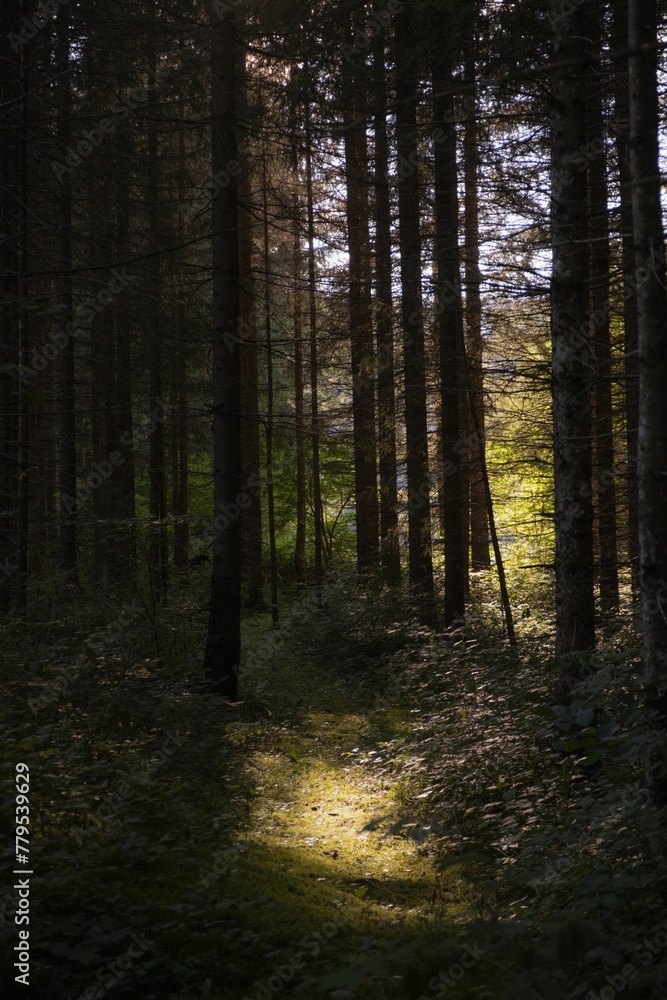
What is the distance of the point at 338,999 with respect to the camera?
374 cm

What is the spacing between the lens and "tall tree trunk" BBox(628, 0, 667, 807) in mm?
4621

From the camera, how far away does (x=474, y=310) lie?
1180 centimetres

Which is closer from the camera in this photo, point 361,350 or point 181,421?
point 361,350

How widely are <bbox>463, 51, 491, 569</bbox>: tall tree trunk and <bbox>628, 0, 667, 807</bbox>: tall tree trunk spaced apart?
2175 mm

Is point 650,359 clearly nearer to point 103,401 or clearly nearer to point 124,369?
point 124,369

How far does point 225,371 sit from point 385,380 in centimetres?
490

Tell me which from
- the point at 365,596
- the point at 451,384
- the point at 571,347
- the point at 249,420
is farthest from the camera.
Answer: the point at 249,420

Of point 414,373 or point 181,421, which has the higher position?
point 414,373

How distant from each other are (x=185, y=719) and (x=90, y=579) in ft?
22.8

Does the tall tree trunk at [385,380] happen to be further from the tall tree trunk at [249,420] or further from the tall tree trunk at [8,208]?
the tall tree trunk at [8,208]

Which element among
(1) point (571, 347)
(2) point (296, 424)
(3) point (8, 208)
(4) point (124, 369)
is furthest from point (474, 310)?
(4) point (124, 369)

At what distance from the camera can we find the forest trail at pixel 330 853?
4.22 meters

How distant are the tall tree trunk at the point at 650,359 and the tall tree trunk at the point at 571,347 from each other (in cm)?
202

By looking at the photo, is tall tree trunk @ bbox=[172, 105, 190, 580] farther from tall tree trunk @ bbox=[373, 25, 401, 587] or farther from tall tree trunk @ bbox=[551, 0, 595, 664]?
tall tree trunk @ bbox=[551, 0, 595, 664]
